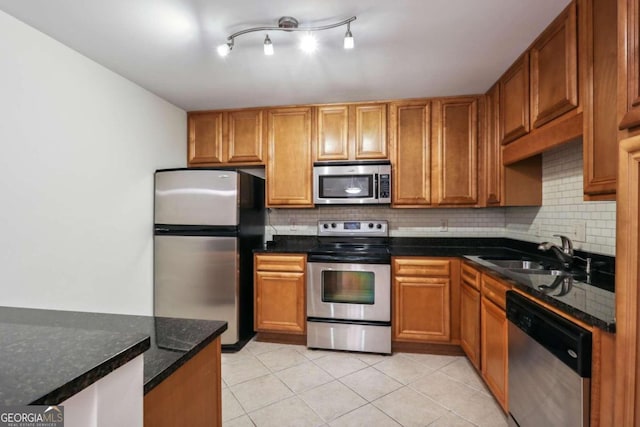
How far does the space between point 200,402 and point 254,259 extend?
196cm

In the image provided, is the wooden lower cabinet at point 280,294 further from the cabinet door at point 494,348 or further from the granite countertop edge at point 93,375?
the granite countertop edge at point 93,375

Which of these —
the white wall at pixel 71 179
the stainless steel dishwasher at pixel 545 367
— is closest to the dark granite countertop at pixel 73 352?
the white wall at pixel 71 179

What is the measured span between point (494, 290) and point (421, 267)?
2.47 ft

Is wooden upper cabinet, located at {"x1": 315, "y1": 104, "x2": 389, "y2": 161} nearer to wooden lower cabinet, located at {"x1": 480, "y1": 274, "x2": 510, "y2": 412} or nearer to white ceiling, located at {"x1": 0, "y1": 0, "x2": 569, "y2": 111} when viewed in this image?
white ceiling, located at {"x1": 0, "y1": 0, "x2": 569, "y2": 111}

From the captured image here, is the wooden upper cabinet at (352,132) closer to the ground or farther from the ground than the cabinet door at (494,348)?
farther from the ground

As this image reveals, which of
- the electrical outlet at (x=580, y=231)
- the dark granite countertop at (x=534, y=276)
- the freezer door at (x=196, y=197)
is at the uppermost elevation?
the freezer door at (x=196, y=197)

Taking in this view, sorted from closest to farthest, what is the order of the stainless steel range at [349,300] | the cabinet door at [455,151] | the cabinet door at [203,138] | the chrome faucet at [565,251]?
1. the chrome faucet at [565,251]
2. the stainless steel range at [349,300]
3. the cabinet door at [455,151]
4. the cabinet door at [203,138]

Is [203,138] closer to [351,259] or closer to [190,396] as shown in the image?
[351,259]

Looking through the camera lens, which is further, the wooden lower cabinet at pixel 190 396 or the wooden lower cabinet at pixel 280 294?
the wooden lower cabinet at pixel 280 294

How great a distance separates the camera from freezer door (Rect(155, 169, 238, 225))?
2676mm

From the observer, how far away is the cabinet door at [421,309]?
2.62m

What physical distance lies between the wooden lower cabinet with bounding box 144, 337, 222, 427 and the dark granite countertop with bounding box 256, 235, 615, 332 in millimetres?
1362

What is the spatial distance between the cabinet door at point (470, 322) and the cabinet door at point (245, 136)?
7.40 feet

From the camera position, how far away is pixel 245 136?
317 centimetres
